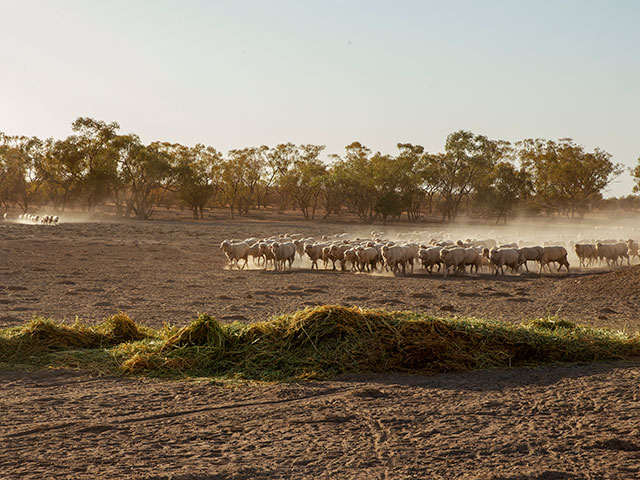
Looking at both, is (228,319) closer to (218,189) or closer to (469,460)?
(469,460)

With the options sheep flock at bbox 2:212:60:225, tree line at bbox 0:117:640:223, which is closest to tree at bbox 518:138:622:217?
tree line at bbox 0:117:640:223

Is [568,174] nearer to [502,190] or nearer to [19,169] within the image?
[502,190]

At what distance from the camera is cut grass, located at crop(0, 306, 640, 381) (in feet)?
26.3

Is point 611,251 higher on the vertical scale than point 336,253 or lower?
higher

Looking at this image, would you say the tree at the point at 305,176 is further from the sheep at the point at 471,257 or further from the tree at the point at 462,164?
the sheep at the point at 471,257

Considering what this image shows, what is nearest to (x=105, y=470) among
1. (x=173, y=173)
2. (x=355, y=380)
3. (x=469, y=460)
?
(x=469, y=460)

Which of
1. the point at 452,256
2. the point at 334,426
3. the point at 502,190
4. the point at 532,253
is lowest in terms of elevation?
the point at 334,426

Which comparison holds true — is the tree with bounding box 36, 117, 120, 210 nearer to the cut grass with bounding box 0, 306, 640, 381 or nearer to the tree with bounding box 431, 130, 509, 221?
the tree with bounding box 431, 130, 509, 221

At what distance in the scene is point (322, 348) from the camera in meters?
8.23

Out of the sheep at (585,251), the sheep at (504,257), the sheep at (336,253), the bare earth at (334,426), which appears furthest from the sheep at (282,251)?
the bare earth at (334,426)

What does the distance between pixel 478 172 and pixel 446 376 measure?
77.5 m

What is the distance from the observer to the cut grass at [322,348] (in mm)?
8031

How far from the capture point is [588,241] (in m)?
32.9

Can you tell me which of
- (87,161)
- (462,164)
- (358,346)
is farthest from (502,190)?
(358,346)
